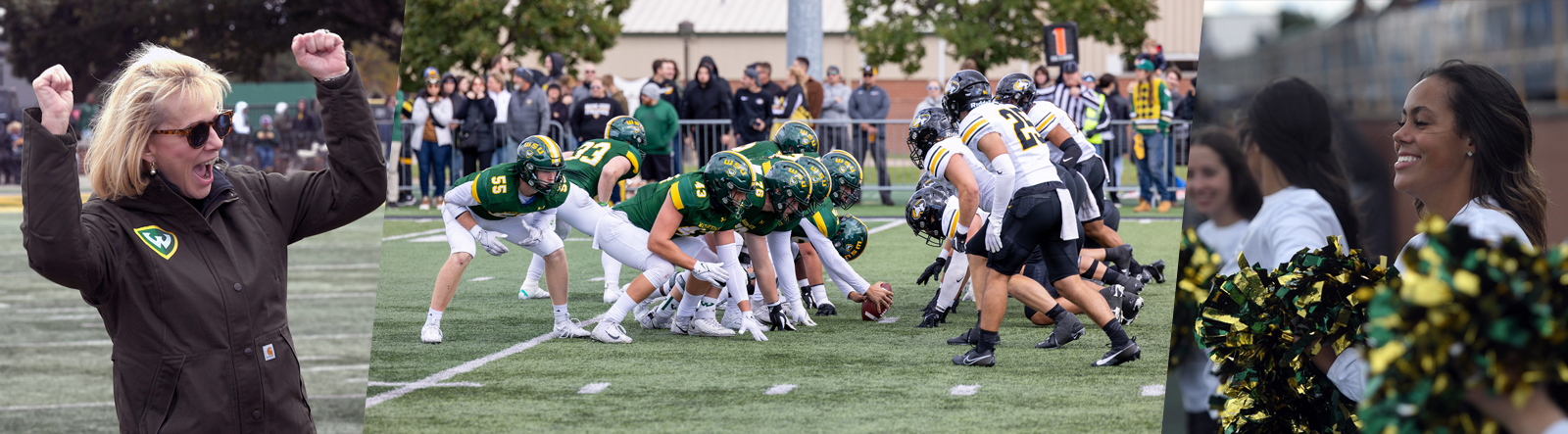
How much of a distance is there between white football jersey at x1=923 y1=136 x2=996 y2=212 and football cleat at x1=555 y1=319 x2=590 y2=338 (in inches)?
73.7

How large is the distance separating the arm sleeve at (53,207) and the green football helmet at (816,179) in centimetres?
397

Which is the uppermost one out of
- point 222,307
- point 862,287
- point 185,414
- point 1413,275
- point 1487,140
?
point 1487,140

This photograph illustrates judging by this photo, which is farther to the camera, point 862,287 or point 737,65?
point 737,65

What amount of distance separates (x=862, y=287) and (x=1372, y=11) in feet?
17.8

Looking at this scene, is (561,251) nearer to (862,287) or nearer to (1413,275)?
(862,287)

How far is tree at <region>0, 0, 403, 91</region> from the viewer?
83.7 feet

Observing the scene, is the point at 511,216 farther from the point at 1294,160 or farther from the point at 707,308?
the point at 1294,160

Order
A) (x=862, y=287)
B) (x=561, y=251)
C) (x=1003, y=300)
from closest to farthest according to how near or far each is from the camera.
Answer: (x=1003, y=300)
(x=561, y=251)
(x=862, y=287)

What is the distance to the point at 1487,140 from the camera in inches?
77.2

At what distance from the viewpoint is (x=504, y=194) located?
6.18 m

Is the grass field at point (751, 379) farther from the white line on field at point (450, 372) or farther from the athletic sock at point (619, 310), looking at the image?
the athletic sock at point (619, 310)

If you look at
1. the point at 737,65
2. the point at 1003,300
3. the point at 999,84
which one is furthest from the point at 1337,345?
the point at 737,65

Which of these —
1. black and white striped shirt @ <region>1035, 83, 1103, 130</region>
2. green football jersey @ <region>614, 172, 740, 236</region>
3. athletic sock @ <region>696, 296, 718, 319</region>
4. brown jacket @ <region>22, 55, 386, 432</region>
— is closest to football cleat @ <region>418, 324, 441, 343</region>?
green football jersey @ <region>614, 172, 740, 236</region>

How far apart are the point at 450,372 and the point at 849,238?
2.65 m
